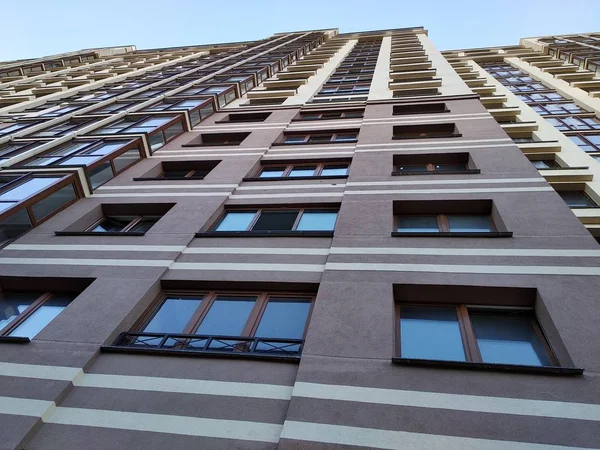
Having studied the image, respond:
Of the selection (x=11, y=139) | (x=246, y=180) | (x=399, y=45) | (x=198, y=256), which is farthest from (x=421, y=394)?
(x=399, y=45)

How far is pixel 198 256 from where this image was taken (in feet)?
31.1

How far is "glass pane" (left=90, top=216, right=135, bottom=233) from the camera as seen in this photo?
12.0 metres

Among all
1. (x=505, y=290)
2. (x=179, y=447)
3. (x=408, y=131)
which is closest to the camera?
(x=179, y=447)

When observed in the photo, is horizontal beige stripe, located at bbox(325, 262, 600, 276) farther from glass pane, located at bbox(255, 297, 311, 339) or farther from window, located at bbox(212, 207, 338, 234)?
window, located at bbox(212, 207, 338, 234)

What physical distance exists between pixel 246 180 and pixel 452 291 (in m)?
7.75

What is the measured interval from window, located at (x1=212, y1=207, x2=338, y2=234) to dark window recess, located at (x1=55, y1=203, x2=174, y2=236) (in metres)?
2.03

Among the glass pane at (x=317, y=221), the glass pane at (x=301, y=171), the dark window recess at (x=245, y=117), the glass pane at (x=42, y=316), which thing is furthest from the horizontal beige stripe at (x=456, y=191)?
the dark window recess at (x=245, y=117)

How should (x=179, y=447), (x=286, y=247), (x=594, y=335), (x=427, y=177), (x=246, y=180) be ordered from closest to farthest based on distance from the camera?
(x=179, y=447) → (x=594, y=335) → (x=286, y=247) → (x=427, y=177) → (x=246, y=180)

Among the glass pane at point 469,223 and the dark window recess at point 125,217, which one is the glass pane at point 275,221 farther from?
the glass pane at point 469,223

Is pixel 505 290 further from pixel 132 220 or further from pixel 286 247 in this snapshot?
pixel 132 220

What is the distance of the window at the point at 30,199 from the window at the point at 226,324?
17.2 ft

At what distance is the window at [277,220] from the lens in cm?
1077

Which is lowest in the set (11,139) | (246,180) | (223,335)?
(223,335)

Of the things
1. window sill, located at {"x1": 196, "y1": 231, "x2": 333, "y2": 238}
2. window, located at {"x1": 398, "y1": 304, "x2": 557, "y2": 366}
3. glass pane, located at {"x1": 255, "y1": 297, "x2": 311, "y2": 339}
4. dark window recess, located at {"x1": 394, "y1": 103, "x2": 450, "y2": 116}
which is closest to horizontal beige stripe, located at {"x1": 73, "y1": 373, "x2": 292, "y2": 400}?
glass pane, located at {"x1": 255, "y1": 297, "x2": 311, "y2": 339}
